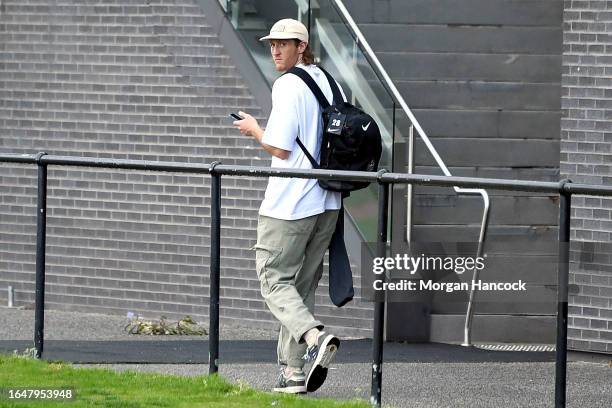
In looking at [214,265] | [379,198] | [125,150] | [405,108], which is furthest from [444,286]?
[125,150]

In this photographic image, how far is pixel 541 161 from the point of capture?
1204cm

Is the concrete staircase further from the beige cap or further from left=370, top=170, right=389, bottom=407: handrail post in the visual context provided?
left=370, top=170, right=389, bottom=407: handrail post

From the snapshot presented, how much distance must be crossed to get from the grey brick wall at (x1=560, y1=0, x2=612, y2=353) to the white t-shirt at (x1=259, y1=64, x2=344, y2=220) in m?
2.64

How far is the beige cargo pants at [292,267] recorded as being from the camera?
799cm

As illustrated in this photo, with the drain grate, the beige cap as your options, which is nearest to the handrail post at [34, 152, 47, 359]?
the beige cap

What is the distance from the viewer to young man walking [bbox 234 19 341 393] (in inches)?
315

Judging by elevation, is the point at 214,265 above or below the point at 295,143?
below

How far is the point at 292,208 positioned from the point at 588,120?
3.18 m

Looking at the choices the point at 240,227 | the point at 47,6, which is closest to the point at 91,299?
the point at 240,227

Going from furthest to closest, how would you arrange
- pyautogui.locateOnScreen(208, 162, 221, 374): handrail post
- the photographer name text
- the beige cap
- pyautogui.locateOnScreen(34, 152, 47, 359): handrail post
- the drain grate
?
the drain grate
pyautogui.locateOnScreen(34, 152, 47, 359): handrail post
pyautogui.locateOnScreen(208, 162, 221, 374): handrail post
the beige cap
the photographer name text

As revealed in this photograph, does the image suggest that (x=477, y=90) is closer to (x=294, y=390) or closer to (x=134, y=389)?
(x=294, y=390)

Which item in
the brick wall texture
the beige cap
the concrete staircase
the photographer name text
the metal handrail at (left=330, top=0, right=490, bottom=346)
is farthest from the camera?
the brick wall texture

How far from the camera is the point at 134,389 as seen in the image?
319 inches

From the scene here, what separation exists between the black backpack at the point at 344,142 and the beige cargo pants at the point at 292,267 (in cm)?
27
